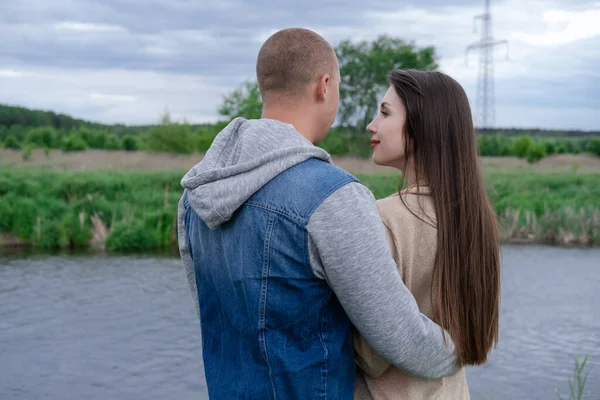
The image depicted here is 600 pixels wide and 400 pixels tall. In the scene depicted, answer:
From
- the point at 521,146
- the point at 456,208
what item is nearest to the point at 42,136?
the point at 521,146

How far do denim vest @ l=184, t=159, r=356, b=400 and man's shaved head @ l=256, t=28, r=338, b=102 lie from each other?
23 centimetres

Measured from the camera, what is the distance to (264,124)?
1644 mm

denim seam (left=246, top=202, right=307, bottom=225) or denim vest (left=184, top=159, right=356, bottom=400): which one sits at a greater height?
denim seam (left=246, top=202, right=307, bottom=225)

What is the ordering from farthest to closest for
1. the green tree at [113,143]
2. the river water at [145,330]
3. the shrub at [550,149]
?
the green tree at [113,143] < the shrub at [550,149] < the river water at [145,330]

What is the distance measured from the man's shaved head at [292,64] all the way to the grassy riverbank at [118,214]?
13.0m

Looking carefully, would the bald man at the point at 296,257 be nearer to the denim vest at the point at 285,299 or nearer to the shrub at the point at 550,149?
the denim vest at the point at 285,299

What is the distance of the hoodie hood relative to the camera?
5.14 feet

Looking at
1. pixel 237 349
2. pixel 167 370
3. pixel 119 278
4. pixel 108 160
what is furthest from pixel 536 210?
pixel 108 160

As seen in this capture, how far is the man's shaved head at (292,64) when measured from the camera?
1.70m

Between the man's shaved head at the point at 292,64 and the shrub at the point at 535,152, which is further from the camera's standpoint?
the shrub at the point at 535,152

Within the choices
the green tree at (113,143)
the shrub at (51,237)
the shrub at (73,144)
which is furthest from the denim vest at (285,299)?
the green tree at (113,143)

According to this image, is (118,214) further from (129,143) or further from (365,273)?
(129,143)

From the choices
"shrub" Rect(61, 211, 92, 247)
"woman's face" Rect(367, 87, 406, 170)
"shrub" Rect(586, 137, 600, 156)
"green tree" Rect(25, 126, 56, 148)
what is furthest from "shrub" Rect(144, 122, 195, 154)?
"woman's face" Rect(367, 87, 406, 170)

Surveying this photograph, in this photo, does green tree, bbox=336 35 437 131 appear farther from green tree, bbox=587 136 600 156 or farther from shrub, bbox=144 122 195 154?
green tree, bbox=587 136 600 156
